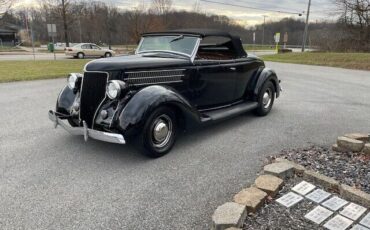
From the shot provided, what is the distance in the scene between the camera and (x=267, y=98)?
6281mm

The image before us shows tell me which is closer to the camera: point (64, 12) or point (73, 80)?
point (73, 80)

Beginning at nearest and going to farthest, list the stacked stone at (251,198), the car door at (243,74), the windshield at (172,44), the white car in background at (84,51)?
the stacked stone at (251,198), the windshield at (172,44), the car door at (243,74), the white car in background at (84,51)

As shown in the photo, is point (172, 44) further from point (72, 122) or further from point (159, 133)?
point (72, 122)

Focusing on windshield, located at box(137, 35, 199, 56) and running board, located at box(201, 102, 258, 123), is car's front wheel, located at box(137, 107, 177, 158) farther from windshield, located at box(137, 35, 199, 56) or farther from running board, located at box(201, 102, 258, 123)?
windshield, located at box(137, 35, 199, 56)

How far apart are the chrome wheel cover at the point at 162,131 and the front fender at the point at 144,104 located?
0.22 metres

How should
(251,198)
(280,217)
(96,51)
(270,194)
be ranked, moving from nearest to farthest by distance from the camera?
1. (280,217)
2. (251,198)
3. (270,194)
4. (96,51)

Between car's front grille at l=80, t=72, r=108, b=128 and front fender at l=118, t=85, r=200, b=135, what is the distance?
0.51m

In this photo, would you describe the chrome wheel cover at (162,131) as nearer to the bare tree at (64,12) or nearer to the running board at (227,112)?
the running board at (227,112)

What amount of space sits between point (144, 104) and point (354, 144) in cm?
276

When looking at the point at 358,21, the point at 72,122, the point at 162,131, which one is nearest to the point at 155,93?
the point at 162,131

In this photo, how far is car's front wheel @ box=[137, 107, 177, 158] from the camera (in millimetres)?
3705

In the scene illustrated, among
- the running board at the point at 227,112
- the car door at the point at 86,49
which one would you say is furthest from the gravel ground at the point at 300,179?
the car door at the point at 86,49

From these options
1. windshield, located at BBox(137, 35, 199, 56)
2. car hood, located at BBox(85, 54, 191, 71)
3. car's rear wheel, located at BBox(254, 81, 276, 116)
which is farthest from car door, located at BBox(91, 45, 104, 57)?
car hood, located at BBox(85, 54, 191, 71)

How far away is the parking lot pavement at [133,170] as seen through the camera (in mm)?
2645
